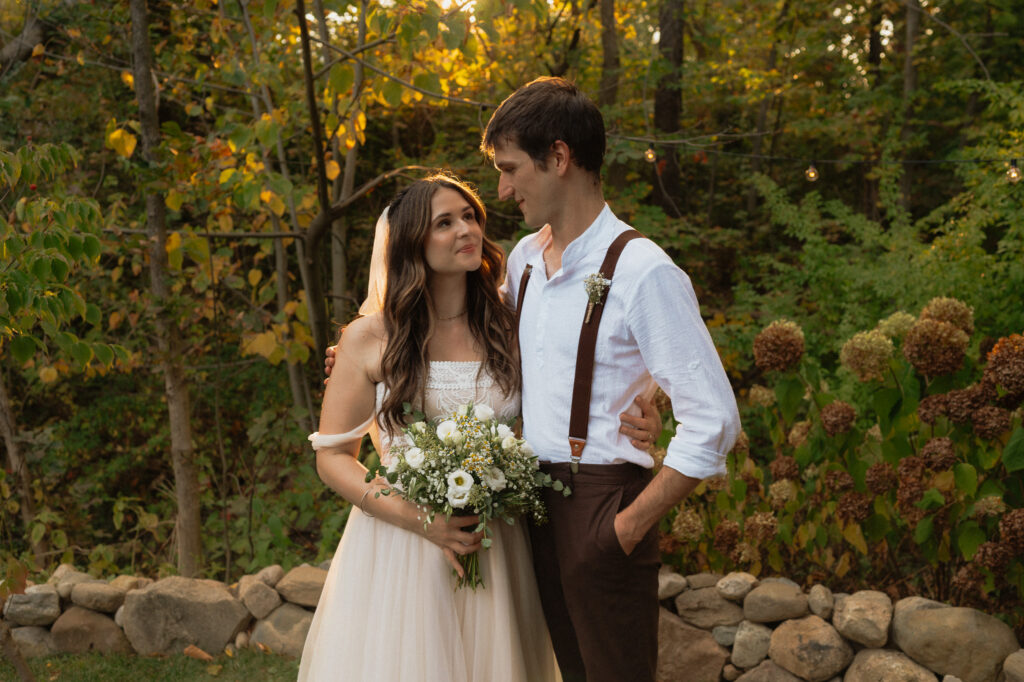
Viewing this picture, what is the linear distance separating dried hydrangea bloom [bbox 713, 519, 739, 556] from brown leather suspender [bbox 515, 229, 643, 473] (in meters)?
1.88

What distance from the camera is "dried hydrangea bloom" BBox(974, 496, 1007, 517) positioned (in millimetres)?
3236

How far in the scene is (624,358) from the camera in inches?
89.4

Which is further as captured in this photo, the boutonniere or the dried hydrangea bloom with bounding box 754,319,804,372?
the dried hydrangea bloom with bounding box 754,319,804,372

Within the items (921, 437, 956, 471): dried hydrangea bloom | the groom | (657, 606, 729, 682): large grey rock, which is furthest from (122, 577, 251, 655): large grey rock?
(921, 437, 956, 471): dried hydrangea bloom

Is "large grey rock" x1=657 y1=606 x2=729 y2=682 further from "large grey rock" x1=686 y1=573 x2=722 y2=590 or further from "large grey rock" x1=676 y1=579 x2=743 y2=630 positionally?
"large grey rock" x1=686 y1=573 x2=722 y2=590

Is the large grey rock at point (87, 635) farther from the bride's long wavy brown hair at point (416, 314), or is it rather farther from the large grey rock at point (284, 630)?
the bride's long wavy brown hair at point (416, 314)

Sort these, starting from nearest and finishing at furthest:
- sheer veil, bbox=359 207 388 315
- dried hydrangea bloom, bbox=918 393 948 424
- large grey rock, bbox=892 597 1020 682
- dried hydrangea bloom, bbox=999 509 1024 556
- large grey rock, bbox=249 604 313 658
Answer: sheer veil, bbox=359 207 388 315, dried hydrangea bloom, bbox=999 509 1024 556, large grey rock, bbox=892 597 1020 682, dried hydrangea bloom, bbox=918 393 948 424, large grey rock, bbox=249 604 313 658

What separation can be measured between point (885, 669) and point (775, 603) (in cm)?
47

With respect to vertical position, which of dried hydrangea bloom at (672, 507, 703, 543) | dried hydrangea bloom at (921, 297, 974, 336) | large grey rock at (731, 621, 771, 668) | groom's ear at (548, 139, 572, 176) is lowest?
large grey rock at (731, 621, 771, 668)

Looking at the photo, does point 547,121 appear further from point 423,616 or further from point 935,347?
point 935,347

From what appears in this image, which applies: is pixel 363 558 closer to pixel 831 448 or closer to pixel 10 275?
pixel 10 275

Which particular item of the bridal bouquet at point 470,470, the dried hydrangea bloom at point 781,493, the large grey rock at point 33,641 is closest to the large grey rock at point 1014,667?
the dried hydrangea bloom at point 781,493

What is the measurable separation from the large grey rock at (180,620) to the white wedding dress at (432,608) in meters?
1.90

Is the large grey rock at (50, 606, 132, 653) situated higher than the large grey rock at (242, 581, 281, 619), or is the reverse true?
the large grey rock at (242, 581, 281, 619)
